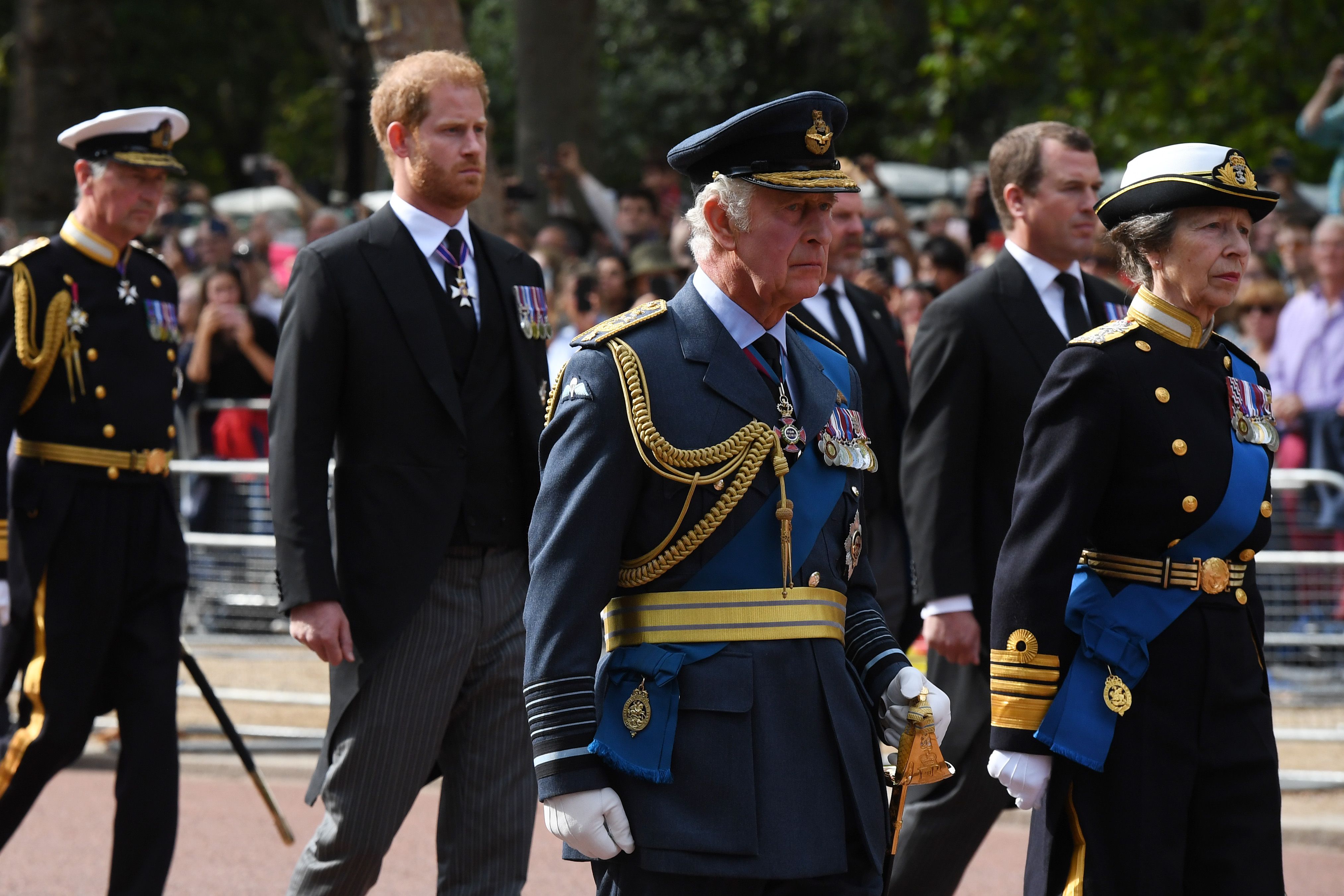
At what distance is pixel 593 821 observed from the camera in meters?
3.05

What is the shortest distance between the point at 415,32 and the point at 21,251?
434cm

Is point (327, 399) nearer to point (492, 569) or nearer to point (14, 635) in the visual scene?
point (492, 569)

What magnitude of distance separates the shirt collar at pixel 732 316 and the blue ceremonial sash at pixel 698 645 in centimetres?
20

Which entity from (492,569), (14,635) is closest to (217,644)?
(14,635)

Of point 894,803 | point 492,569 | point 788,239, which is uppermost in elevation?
point 788,239

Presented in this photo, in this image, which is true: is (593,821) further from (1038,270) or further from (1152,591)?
(1038,270)

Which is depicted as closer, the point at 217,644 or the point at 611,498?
the point at 611,498

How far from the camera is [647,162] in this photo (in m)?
14.5

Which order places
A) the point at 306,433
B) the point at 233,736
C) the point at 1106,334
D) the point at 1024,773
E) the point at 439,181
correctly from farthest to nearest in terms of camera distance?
the point at 233,736 < the point at 439,181 < the point at 306,433 < the point at 1106,334 < the point at 1024,773

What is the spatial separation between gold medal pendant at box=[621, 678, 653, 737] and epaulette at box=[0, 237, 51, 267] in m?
3.35

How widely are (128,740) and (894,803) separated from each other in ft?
9.20

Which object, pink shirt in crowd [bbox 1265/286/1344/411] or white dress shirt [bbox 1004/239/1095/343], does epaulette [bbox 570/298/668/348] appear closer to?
white dress shirt [bbox 1004/239/1095/343]

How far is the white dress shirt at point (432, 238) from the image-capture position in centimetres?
483

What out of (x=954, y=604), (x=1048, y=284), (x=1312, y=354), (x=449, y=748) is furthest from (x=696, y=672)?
(x=1312, y=354)
